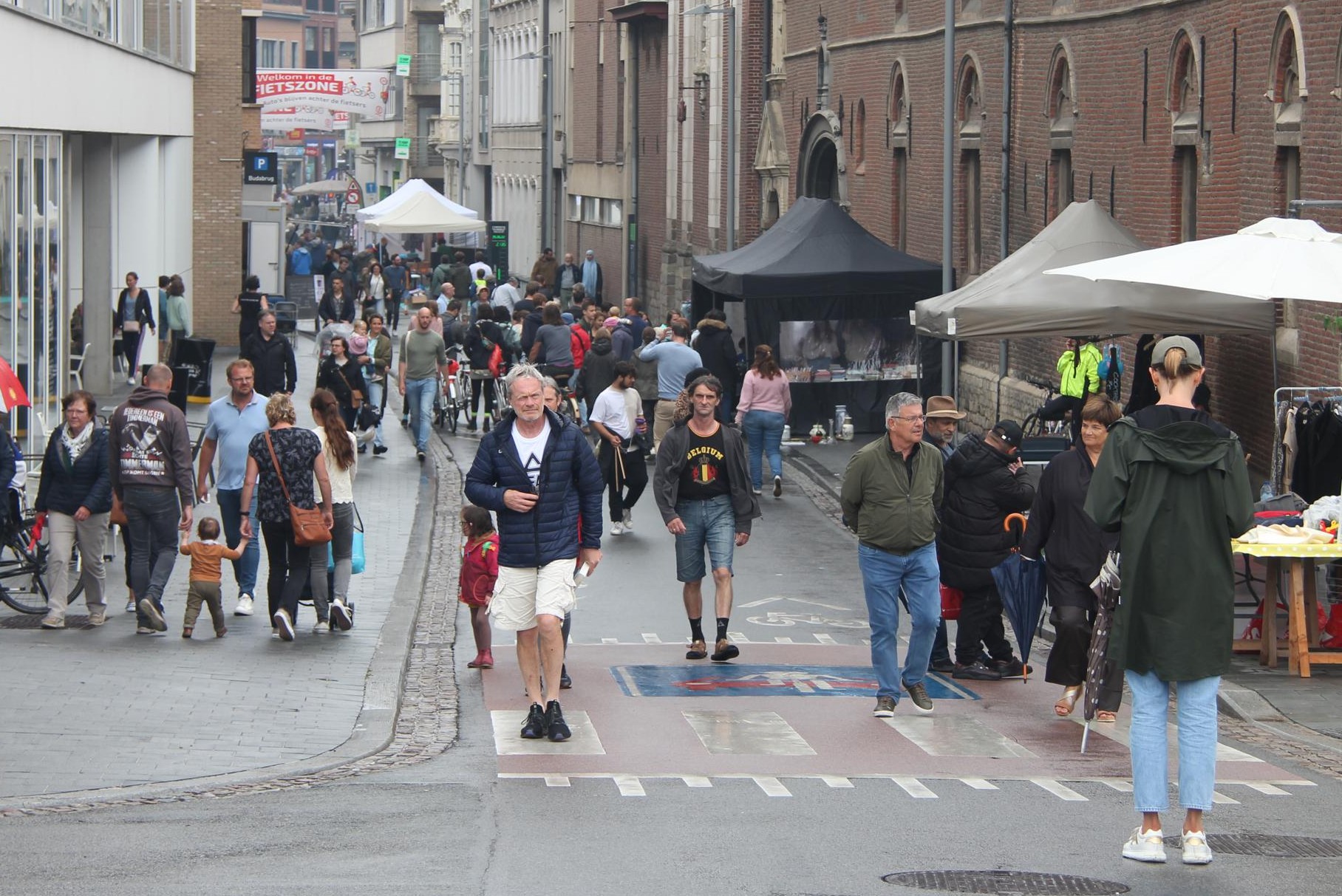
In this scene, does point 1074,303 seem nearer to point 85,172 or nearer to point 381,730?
point 381,730

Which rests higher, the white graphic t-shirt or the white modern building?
the white modern building

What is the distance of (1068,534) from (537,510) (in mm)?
2842

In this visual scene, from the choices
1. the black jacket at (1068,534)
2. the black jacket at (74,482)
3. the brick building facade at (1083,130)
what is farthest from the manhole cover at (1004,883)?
the brick building facade at (1083,130)

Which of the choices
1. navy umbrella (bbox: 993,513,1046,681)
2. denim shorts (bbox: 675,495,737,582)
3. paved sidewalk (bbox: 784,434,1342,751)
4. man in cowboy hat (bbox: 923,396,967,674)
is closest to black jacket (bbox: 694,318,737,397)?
paved sidewalk (bbox: 784,434,1342,751)

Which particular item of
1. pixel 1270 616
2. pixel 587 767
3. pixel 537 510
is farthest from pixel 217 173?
pixel 587 767

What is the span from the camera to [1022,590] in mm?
11562

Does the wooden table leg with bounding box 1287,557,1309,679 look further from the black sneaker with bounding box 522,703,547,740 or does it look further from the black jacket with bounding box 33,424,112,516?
the black jacket with bounding box 33,424,112,516

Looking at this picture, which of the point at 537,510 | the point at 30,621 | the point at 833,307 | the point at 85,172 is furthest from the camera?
the point at 85,172

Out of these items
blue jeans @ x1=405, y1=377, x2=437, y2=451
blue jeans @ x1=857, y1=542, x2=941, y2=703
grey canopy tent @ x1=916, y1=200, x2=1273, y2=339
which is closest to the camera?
blue jeans @ x1=857, y1=542, x2=941, y2=703

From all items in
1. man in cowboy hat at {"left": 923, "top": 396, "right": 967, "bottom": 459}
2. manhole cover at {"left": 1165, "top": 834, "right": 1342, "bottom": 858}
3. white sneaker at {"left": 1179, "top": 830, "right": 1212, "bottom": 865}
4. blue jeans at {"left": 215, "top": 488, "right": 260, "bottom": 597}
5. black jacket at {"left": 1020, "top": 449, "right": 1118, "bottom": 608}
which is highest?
man in cowboy hat at {"left": 923, "top": 396, "right": 967, "bottom": 459}

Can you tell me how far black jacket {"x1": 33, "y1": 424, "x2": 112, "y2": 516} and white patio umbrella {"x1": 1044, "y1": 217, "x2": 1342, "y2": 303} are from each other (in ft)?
22.0

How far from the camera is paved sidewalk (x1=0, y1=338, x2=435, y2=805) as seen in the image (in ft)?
30.7

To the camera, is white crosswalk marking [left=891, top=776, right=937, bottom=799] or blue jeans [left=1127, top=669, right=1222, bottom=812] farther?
white crosswalk marking [left=891, top=776, right=937, bottom=799]

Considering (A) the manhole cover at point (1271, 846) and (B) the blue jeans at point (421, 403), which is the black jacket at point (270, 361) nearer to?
(B) the blue jeans at point (421, 403)
